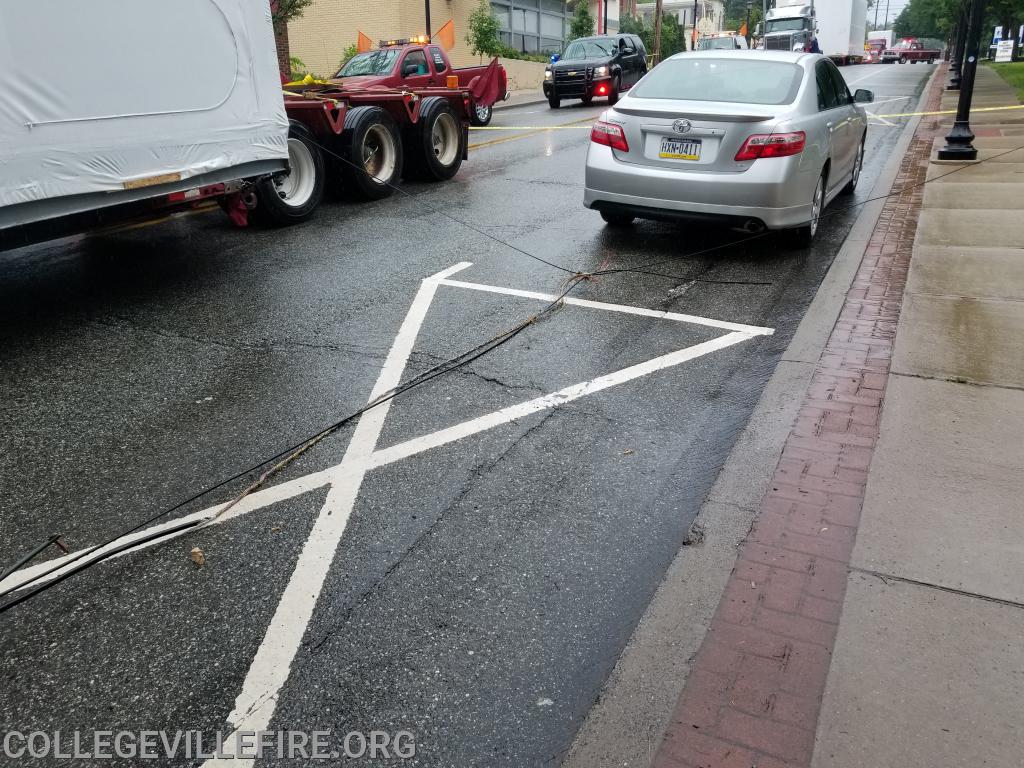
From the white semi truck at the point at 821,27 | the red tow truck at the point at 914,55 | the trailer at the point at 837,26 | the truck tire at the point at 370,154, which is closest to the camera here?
the truck tire at the point at 370,154

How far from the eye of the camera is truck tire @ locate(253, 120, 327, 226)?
30.8 feet

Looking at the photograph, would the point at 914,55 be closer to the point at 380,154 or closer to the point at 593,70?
the point at 593,70

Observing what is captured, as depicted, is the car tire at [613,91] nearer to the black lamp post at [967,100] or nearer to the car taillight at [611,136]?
the black lamp post at [967,100]

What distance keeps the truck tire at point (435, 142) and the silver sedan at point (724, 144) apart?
4.25m

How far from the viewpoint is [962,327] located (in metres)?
6.00

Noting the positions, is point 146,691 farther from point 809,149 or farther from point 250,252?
point 809,149

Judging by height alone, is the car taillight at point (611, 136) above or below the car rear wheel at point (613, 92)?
above

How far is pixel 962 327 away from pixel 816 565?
3.40m

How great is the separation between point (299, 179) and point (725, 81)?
4788mm

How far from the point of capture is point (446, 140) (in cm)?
1295

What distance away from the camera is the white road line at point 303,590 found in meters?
2.77

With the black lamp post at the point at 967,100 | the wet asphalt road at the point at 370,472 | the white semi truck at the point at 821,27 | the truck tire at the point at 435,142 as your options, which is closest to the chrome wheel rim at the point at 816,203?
the wet asphalt road at the point at 370,472

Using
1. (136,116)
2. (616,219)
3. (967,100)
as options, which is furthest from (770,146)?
(967,100)

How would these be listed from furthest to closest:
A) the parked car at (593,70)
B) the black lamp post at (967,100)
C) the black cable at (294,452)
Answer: the parked car at (593,70), the black lamp post at (967,100), the black cable at (294,452)
